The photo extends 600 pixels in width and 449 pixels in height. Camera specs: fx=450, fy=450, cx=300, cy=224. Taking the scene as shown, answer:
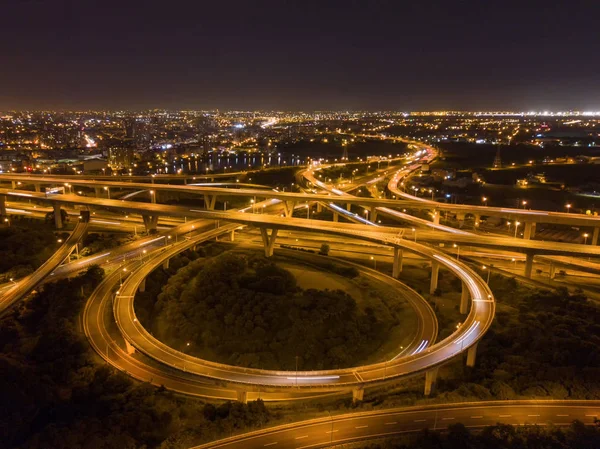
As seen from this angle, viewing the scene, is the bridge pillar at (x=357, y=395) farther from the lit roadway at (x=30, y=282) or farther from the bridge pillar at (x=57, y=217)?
the bridge pillar at (x=57, y=217)

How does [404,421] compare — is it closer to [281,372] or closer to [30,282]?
[281,372]

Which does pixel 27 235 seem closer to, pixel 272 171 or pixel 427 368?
pixel 427 368

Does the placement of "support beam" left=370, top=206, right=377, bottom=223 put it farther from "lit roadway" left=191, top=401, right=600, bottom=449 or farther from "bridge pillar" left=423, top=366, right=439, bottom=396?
"lit roadway" left=191, top=401, right=600, bottom=449

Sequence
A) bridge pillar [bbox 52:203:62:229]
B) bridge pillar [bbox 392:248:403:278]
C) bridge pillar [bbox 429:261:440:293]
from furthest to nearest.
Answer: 1. bridge pillar [bbox 52:203:62:229]
2. bridge pillar [bbox 392:248:403:278]
3. bridge pillar [bbox 429:261:440:293]

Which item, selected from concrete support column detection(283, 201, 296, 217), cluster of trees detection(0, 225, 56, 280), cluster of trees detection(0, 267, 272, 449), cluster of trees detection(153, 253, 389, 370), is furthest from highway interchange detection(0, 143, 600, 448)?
concrete support column detection(283, 201, 296, 217)

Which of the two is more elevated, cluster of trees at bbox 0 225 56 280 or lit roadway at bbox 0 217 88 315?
lit roadway at bbox 0 217 88 315

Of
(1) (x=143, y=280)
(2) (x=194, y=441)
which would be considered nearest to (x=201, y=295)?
(1) (x=143, y=280)
